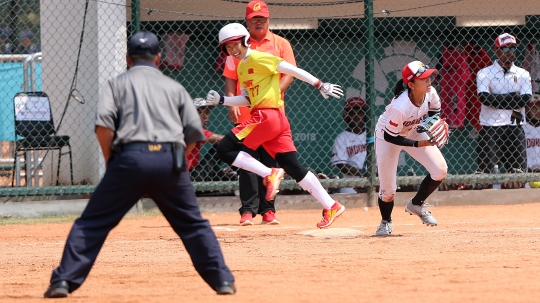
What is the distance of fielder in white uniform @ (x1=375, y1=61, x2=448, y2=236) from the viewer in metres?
8.08

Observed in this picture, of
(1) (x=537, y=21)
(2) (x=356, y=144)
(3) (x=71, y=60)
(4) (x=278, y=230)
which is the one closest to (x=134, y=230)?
(4) (x=278, y=230)

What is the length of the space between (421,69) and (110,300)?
386 centimetres

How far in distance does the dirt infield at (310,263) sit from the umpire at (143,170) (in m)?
0.27

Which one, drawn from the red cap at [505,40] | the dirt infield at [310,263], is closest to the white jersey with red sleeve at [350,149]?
the dirt infield at [310,263]

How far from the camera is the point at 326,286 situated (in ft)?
18.1

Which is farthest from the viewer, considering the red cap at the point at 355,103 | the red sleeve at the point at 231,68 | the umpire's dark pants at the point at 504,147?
the red cap at the point at 355,103

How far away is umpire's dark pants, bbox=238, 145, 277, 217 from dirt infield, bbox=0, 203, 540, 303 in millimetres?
307

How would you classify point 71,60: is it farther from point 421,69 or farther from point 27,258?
point 421,69

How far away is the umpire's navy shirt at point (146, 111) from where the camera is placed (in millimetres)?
4953

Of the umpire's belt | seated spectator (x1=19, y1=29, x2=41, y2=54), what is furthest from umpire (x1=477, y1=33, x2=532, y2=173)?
seated spectator (x1=19, y1=29, x2=41, y2=54)

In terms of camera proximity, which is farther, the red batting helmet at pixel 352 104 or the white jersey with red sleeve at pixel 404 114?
the red batting helmet at pixel 352 104

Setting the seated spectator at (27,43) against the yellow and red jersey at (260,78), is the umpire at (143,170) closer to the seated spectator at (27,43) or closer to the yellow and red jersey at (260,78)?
the yellow and red jersey at (260,78)

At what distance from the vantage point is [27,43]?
71.1 ft

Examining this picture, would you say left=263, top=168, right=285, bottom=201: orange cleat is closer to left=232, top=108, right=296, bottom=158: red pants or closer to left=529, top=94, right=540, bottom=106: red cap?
left=232, top=108, right=296, bottom=158: red pants
